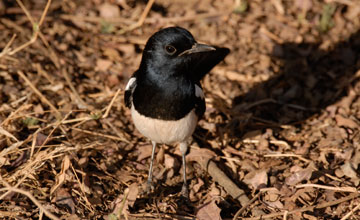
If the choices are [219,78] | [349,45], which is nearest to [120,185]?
[219,78]

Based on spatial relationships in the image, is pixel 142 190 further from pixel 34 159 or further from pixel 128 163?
pixel 34 159

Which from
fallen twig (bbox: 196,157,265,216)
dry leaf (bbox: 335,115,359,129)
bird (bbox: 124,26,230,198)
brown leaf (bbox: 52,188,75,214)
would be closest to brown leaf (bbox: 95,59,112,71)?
bird (bbox: 124,26,230,198)

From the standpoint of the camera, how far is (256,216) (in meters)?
4.94

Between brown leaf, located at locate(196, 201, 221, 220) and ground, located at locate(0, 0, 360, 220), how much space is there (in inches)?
0.7

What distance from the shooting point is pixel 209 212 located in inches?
198

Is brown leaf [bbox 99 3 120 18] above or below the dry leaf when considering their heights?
above

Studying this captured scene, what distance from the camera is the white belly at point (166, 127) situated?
5.13m

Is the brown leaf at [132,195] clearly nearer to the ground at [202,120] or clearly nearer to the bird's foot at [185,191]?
the ground at [202,120]

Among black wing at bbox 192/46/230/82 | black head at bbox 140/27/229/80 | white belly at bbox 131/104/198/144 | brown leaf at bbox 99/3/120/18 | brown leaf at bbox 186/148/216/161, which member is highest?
black head at bbox 140/27/229/80

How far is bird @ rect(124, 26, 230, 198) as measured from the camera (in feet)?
16.5

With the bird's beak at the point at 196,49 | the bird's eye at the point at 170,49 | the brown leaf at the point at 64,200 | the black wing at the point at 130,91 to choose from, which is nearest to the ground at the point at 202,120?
the brown leaf at the point at 64,200

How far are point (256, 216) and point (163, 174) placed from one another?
4.22 ft

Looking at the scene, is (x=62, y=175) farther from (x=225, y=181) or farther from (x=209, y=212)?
(x=225, y=181)

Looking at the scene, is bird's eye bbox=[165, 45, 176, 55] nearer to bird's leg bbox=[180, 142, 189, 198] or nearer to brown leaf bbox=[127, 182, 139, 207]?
bird's leg bbox=[180, 142, 189, 198]
